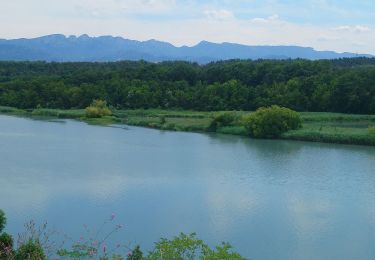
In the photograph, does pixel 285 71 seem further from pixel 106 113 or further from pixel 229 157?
pixel 229 157

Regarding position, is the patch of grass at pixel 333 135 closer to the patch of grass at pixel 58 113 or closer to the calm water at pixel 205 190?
the calm water at pixel 205 190

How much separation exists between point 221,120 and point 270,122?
388cm

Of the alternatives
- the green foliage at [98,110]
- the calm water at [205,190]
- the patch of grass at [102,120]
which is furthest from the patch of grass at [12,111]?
the calm water at [205,190]

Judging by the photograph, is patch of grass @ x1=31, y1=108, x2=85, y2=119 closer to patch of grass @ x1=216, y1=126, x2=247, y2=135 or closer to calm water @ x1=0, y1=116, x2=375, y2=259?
calm water @ x1=0, y1=116, x2=375, y2=259

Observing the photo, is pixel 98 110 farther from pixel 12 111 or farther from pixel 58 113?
pixel 12 111

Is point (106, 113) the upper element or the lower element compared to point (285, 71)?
lower

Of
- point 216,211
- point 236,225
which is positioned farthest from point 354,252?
point 216,211

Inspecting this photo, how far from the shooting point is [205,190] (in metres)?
17.4

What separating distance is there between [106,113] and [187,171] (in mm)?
19809

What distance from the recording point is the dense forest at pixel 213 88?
132 feet

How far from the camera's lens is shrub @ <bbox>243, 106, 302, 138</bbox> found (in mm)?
30156

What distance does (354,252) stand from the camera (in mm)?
12148

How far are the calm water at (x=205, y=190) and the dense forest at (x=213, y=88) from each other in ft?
42.7

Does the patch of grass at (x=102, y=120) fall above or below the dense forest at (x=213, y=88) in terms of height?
below
